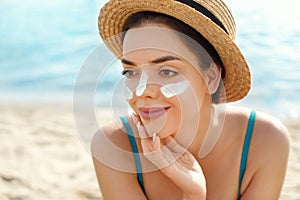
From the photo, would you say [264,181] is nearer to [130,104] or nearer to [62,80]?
[130,104]

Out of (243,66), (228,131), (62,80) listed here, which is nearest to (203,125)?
(228,131)

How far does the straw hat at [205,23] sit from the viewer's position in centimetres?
231

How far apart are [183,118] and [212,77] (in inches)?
9.9

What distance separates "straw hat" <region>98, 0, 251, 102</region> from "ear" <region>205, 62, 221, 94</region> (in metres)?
0.05

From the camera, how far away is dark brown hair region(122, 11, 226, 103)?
2.38 m

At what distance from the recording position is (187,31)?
241 cm

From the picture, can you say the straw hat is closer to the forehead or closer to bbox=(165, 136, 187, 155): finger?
the forehead

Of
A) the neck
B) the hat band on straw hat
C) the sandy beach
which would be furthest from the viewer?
the sandy beach

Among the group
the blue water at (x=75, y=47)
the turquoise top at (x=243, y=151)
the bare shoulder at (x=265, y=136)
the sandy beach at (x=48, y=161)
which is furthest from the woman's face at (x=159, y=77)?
the blue water at (x=75, y=47)

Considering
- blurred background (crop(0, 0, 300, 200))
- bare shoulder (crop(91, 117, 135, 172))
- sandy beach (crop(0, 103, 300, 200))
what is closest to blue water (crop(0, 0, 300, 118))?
blurred background (crop(0, 0, 300, 200))

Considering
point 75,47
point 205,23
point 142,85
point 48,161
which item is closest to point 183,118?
point 142,85

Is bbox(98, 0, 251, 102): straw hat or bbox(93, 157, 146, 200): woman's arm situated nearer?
bbox(98, 0, 251, 102): straw hat

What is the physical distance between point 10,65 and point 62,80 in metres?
1.33

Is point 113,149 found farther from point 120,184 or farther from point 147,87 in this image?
point 147,87
